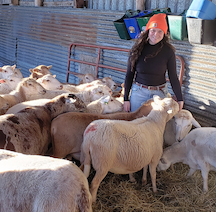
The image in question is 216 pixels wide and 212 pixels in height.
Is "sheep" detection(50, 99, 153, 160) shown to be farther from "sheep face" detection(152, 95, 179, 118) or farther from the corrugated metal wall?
the corrugated metal wall

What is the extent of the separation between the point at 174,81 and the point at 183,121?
815 millimetres

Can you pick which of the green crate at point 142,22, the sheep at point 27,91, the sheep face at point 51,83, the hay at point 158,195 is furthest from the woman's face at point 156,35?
the sheep face at point 51,83

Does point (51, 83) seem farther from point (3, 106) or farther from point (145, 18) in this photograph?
point (145, 18)

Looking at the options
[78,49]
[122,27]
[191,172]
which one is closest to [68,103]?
[191,172]

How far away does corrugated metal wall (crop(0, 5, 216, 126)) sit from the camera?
516 centimetres

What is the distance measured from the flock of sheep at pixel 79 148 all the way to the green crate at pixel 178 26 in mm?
1667

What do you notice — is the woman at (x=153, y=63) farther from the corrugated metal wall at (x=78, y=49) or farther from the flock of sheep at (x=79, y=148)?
the corrugated metal wall at (x=78, y=49)

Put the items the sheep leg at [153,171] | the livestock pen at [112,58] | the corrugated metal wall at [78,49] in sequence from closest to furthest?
the livestock pen at [112,58] < the sheep leg at [153,171] < the corrugated metal wall at [78,49]

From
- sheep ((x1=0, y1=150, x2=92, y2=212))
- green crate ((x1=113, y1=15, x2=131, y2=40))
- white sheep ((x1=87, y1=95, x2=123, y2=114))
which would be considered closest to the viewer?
sheep ((x1=0, y1=150, x2=92, y2=212))

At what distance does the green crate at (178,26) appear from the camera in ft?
15.4

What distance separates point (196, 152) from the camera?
12.8ft

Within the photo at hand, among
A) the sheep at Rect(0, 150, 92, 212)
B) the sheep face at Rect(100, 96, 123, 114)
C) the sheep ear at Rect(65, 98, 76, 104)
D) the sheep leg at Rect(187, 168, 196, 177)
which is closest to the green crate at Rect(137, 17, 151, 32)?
the sheep face at Rect(100, 96, 123, 114)

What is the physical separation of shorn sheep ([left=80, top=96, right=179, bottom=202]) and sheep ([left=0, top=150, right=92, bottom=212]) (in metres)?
1.08

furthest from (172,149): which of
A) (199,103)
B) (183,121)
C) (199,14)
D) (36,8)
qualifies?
(36,8)
